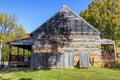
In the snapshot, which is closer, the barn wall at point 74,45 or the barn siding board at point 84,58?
the barn siding board at point 84,58

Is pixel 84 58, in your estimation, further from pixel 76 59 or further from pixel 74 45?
pixel 74 45

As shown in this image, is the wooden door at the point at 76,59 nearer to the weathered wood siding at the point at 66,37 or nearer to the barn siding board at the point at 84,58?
the weathered wood siding at the point at 66,37

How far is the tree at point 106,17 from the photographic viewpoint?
4288 centimetres

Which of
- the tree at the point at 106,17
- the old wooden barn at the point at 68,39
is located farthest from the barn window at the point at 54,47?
the tree at the point at 106,17

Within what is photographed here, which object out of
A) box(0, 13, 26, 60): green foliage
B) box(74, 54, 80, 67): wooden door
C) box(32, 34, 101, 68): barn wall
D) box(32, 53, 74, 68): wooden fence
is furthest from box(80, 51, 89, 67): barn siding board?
box(0, 13, 26, 60): green foliage

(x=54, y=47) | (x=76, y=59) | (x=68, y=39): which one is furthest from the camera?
(x=54, y=47)

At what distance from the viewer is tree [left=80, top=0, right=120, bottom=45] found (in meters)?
42.9

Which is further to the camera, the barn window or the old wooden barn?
the barn window

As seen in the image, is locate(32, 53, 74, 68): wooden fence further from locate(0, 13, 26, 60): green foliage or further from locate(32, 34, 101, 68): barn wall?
locate(0, 13, 26, 60): green foliage

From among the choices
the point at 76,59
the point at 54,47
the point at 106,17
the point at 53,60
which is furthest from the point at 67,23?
the point at 106,17

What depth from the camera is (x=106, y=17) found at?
1705 inches

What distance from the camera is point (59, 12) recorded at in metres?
26.9

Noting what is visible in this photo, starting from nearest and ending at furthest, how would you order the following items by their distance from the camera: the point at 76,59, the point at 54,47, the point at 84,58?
the point at 84,58
the point at 76,59
the point at 54,47

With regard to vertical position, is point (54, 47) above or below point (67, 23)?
below
